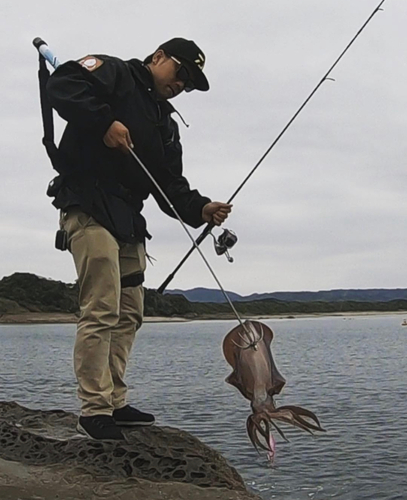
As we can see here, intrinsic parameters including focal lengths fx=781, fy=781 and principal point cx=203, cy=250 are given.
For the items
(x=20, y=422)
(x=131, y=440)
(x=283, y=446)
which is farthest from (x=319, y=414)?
(x=131, y=440)

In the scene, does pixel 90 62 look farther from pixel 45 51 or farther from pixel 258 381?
pixel 258 381

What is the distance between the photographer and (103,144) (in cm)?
484

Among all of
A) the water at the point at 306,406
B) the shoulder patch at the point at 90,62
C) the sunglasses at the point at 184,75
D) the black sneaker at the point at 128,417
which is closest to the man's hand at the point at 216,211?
the sunglasses at the point at 184,75

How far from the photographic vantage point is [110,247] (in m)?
4.84

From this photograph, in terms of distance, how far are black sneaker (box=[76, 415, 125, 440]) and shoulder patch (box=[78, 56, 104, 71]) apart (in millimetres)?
2169

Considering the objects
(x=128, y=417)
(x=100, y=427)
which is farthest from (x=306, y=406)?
(x=100, y=427)

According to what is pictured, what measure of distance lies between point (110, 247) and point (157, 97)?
1092 mm

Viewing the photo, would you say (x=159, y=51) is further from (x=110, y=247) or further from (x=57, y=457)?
(x=57, y=457)

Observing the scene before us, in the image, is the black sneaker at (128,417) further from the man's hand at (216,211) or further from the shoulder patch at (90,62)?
the shoulder patch at (90,62)

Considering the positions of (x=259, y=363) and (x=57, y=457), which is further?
(x=57, y=457)

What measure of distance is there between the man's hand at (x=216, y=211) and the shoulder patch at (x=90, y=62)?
3.91ft

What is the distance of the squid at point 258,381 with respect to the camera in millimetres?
4465

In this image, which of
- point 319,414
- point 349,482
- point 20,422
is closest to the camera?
point 20,422

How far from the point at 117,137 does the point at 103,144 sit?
7.7 inches
